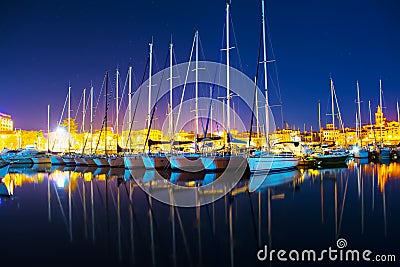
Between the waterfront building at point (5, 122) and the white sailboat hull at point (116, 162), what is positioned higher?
the waterfront building at point (5, 122)

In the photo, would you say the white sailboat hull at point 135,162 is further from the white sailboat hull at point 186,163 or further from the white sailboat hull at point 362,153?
the white sailboat hull at point 362,153

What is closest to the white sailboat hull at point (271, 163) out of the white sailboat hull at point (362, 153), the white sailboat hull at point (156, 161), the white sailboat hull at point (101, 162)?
the white sailboat hull at point (156, 161)

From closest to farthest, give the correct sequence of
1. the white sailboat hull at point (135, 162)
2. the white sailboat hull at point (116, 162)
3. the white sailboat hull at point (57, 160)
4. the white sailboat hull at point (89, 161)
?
1. the white sailboat hull at point (135, 162)
2. the white sailboat hull at point (116, 162)
3. the white sailboat hull at point (89, 161)
4. the white sailboat hull at point (57, 160)

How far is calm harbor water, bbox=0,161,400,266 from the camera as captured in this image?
7098 mm

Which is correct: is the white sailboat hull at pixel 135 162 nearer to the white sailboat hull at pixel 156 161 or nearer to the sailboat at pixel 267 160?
the white sailboat hull at pixel 156 161

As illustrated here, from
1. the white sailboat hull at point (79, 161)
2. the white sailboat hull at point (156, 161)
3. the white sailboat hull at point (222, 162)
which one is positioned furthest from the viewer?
the white sailboat hull at point (79, 161)

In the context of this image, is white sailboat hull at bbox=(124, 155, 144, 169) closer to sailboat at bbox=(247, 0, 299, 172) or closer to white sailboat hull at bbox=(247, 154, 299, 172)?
sailboat at bbox=(247, 0, 299, 172)

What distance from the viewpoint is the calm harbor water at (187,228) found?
7098 millimetres

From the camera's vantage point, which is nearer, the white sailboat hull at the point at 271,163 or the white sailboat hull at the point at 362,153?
the white sailboat hull at the point at 271,163

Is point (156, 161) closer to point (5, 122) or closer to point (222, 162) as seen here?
point (222, 162)

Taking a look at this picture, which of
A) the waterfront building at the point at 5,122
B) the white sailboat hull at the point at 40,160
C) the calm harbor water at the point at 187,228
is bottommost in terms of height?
the calm harbor water at the point at 187,228

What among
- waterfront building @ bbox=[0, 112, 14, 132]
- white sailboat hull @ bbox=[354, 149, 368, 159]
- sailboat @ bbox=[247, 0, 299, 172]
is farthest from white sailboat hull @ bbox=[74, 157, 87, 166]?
waterfront building @ bbox=[0, 112, 14, 132]

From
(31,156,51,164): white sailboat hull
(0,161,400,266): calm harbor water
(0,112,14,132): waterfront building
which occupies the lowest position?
(0,161,400,266): calm harbor water

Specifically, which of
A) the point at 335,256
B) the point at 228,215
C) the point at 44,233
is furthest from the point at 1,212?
the point at 335,256
